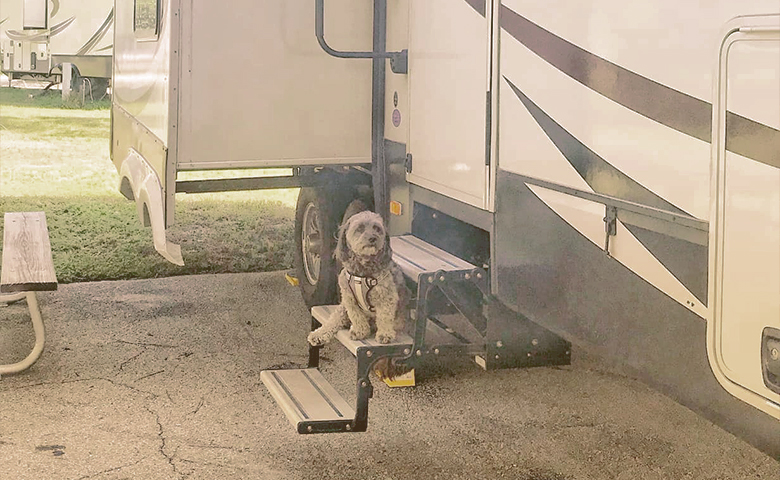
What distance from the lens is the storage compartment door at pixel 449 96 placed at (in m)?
4.15

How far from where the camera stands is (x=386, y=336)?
426 cm

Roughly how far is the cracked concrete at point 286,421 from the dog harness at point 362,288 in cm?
57

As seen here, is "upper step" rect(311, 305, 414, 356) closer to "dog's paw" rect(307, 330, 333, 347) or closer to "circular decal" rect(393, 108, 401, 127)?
"dog's paw" rect(307, 330, 333, 347)

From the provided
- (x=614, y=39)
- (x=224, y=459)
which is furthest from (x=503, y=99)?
(x=224, y=459)

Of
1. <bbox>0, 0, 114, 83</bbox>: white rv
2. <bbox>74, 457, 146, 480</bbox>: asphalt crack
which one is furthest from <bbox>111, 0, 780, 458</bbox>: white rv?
<bbox>0, 0, 114, 83</bbox>: white rv

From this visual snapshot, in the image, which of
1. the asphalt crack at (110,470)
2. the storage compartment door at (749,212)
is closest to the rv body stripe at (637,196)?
the storage compartment door at (749,212)

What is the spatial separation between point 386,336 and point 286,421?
702 mm

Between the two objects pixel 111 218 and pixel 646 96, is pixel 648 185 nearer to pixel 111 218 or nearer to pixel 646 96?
pixel 646 96

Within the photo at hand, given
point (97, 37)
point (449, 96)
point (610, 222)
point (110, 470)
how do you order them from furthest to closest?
1. point (97, 37)
2. point (449, 96)
3. point (110, 470)
4. point (610, 222)

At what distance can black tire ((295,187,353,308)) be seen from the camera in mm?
6070

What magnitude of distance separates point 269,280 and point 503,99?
3.81m

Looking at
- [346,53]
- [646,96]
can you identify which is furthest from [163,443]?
[646,96]

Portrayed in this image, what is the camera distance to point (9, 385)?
504 centimetres

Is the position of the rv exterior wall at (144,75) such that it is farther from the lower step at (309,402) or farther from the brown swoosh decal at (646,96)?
the brown swoosh decal at (646,96)
